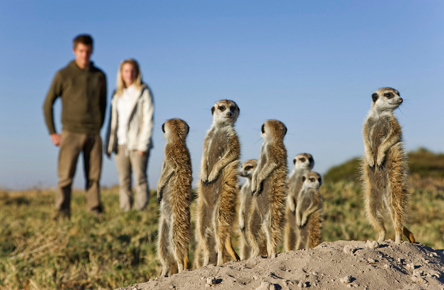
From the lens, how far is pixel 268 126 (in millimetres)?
4379

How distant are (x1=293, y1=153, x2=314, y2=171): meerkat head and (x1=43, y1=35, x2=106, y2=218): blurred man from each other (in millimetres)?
6750

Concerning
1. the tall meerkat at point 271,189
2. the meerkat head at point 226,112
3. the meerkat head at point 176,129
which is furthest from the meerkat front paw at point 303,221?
the meerkat head at point 176,129

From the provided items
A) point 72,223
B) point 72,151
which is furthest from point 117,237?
point 72,151

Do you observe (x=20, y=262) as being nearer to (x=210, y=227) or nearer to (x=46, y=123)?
(x=210, y=227)

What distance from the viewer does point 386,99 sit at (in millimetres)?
4391

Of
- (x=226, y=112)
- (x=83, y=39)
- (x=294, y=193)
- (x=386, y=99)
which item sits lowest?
(x=294, y=193)

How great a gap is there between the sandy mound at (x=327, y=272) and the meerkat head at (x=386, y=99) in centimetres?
140

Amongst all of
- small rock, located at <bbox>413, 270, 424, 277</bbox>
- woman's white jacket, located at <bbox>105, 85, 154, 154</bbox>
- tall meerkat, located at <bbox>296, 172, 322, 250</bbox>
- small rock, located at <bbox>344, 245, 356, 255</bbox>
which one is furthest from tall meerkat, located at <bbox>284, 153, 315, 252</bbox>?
woman's white jacket, located at <bbox>105, 85, 154, 154</bbox>

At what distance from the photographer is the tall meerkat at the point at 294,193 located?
5.55 metres

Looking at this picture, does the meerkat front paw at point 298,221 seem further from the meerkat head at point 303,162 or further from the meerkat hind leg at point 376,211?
the meerkat hind leg at point 376,211

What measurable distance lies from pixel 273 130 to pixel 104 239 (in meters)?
4.82

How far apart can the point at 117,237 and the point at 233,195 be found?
4.65 meters

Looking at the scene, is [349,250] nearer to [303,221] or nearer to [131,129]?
[303,221]

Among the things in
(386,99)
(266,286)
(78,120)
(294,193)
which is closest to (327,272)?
(266,286)
